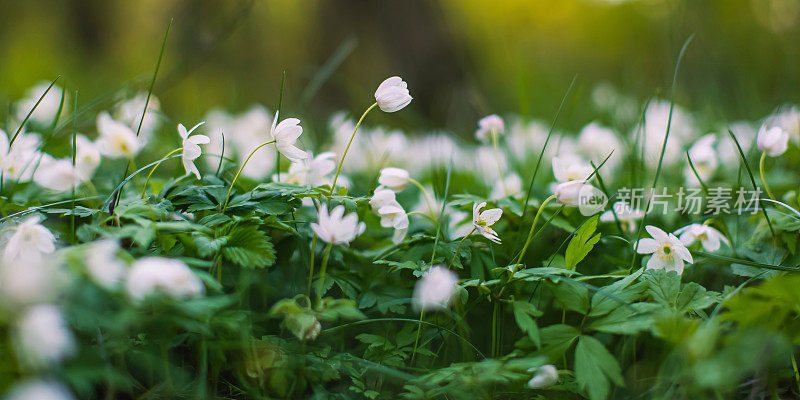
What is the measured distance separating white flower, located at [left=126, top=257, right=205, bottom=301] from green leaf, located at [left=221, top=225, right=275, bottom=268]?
0.21 meters

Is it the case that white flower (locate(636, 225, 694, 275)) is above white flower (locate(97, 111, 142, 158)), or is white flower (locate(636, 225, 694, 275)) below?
below

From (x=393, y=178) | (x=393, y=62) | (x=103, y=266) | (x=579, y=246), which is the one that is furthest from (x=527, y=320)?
(x=393, y=62)

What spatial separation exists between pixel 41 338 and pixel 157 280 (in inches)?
6.9

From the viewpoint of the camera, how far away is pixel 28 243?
1078 millimetres

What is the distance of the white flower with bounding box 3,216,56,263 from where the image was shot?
106 cm

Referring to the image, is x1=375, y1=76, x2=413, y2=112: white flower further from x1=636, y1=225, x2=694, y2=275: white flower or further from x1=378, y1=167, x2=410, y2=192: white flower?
x1=636, y1=225, x2=694, y2=275: white flower

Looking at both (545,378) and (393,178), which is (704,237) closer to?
(545,378)

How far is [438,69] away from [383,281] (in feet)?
14.6

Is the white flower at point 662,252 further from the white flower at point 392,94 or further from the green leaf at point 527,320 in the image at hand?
the white flower at point 392,94

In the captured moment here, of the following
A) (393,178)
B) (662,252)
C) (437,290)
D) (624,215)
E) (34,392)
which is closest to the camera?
(34,392)

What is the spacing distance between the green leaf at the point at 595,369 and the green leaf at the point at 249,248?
665 mm

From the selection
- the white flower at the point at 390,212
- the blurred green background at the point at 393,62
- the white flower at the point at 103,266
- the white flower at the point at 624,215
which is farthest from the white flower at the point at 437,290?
the blurred green background at the point at 393,62

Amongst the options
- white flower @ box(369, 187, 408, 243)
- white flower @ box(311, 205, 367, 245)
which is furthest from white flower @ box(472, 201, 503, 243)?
white flower @ box(311, 205, 367, 245)

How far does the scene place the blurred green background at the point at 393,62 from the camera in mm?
3604
